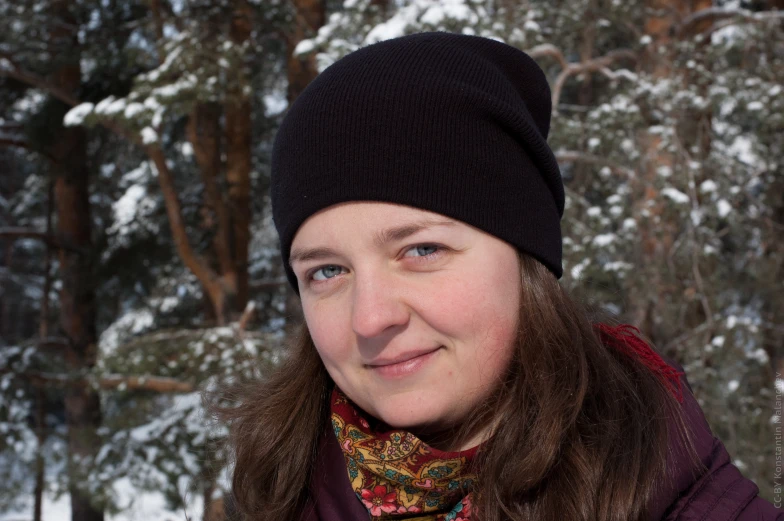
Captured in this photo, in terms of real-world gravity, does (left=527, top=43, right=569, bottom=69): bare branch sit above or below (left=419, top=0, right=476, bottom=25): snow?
below

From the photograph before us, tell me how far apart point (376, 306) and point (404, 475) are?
358mm

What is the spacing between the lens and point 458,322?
138 centimetres

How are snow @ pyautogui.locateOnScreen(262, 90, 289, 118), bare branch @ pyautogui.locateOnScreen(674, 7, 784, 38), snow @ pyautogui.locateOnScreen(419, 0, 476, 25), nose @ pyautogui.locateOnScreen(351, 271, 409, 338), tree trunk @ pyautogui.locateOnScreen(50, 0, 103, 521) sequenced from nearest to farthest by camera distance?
nose @ pyautogui.locateOnScreen(351, 271, 409, 338) < snow @ pyautogui.locateOnScreen(419, 0, 476, 25) < bare branch @ pyautogui.locateOnScreen(674, 7, 784, 38) < tree trunk @ pyautogui.locateOnScreen(50, 0, 103, 521) < snow @ pyautogui.locateOnScreen(262, 90, 289, 118)

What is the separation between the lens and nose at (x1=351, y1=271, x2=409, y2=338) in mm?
1365

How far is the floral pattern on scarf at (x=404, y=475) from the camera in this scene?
1.42 meters

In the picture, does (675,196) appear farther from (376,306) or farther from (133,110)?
(133,110)

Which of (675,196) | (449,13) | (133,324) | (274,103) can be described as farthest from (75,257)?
(675,196)

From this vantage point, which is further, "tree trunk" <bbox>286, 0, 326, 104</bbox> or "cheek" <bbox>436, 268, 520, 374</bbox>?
"tree trunk" <bbox>286, 0, 326, 104</bbox>

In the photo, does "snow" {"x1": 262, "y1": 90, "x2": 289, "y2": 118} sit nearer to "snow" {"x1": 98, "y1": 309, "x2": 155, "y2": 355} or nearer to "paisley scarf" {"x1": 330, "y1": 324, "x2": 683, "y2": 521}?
"snow" {"x1": 98, "y1": 309, "x2": 155, "y2": 355}

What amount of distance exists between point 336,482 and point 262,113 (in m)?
8.62

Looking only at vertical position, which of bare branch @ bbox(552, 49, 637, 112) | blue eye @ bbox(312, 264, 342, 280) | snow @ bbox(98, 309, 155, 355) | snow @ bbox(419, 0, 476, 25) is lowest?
snow @ bbox(98, 309, 155, 355)

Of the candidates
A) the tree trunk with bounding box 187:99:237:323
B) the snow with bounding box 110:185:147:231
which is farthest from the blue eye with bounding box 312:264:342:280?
the snow with bounding box 110:185:147:231

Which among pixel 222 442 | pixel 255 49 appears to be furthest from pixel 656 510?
pixel 255 49

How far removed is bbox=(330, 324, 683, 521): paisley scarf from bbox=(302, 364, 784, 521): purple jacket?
0.06m
